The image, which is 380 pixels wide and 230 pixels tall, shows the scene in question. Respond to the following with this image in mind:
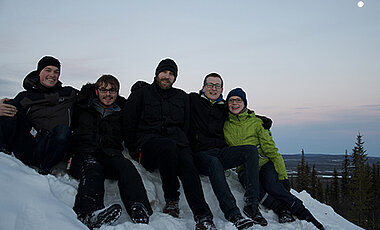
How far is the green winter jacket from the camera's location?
5309mm

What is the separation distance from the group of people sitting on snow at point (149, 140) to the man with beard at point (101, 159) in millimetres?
14

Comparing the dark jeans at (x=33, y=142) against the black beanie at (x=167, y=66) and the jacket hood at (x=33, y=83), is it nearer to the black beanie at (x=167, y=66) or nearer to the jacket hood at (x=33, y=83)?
the jacket hood at (x=33, y=83)

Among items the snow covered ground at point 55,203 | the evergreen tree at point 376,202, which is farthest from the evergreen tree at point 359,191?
the snow covered ground at point 55,203

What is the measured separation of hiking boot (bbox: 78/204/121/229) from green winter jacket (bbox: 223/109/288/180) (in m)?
2.86

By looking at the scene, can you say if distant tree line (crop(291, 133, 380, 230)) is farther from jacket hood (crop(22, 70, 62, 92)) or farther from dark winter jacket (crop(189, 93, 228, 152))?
jacket hood (crop(22, 70, 62, 92))

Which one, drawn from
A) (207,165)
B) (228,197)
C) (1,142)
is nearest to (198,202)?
(228,197)

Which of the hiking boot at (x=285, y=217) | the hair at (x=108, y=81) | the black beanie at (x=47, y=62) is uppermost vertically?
the black beanie at (x=47, y=62)

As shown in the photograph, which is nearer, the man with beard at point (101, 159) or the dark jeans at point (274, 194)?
the man with beard at point (101, 159)

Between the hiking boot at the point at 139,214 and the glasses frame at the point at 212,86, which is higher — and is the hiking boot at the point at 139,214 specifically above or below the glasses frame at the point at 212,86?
below

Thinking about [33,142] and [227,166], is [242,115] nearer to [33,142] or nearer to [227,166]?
[227,166]

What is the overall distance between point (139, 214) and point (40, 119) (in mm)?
2505

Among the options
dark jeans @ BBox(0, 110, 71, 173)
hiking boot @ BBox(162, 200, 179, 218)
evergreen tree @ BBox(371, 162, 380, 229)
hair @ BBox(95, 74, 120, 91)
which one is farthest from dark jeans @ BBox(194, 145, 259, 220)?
evergreen tree @ BBox(371, 162, 380, 229)

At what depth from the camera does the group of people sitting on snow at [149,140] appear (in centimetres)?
392

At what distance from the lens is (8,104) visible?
4.29m
